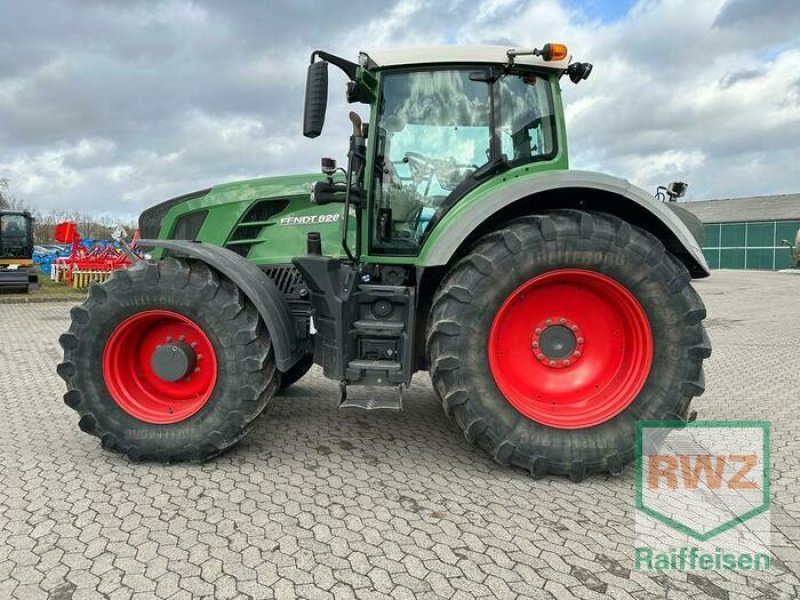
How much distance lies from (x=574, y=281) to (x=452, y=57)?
1.55 meters

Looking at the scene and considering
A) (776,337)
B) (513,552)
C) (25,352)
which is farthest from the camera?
(776,337)

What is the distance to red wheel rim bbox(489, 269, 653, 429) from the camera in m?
3.27

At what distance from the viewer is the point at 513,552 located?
98.3 inches

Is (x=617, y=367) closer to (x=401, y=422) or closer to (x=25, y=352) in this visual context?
(x=401, y=422)

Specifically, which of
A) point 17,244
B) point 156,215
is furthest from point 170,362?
point 17,244

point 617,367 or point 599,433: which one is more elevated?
point 617,367

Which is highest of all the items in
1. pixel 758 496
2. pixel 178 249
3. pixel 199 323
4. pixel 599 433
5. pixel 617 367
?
pixel 178 249

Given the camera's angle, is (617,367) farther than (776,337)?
No

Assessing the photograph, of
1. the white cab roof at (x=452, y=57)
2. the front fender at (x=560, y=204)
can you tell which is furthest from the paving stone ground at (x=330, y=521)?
the white cab roof at (x=452, y=57)

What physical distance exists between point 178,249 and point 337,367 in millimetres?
1234

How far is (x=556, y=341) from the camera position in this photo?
3.33m

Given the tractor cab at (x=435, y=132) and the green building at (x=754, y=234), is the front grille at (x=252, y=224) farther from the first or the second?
the green building at (x=754, y=234)

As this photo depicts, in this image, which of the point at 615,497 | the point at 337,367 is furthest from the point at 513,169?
the point at 615,497

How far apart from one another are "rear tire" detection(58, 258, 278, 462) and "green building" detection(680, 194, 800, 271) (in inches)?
1554
